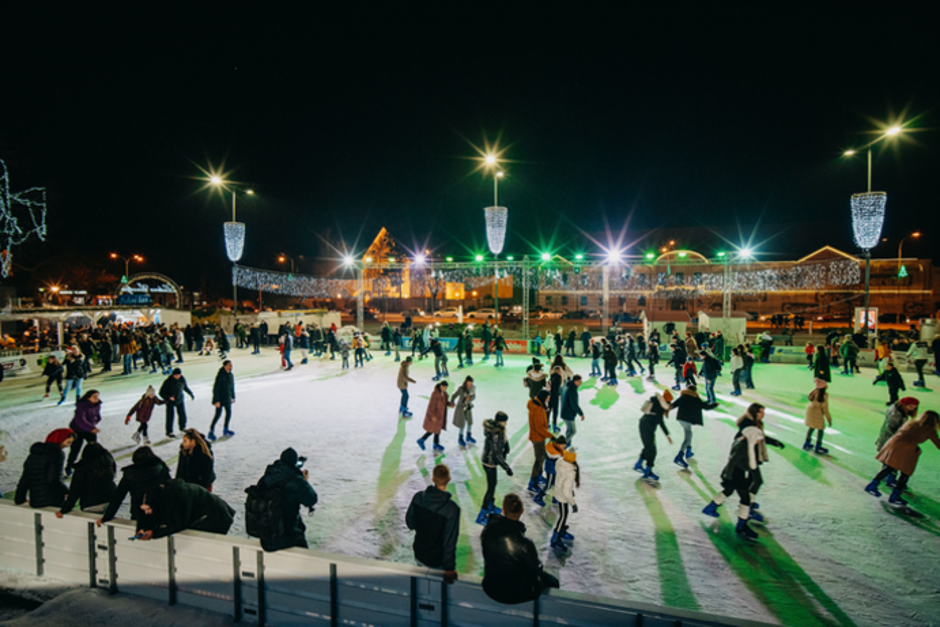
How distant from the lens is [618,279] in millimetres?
37844

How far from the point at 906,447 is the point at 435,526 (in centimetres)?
568

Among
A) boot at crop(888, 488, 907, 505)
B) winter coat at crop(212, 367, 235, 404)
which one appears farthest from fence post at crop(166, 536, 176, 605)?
boot at crop(888, 488, 907, 505)

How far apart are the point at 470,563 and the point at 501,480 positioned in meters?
1.90

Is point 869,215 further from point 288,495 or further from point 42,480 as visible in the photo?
point 42,480

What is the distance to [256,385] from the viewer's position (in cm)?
1234

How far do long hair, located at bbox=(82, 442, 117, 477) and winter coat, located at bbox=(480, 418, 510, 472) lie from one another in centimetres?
355

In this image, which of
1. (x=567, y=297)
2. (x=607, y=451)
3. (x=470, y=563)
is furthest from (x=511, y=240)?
(x=470, y=563)

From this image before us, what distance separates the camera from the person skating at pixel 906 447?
492cm

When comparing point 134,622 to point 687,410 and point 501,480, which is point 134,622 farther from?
point 687,410

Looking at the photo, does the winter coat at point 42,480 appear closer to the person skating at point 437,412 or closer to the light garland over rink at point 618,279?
the person skating at point 437,412

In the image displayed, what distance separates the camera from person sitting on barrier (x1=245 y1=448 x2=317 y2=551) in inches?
123

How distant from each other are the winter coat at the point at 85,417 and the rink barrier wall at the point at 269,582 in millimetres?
2102

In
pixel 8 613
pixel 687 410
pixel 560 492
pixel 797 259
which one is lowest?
pixel 8 613

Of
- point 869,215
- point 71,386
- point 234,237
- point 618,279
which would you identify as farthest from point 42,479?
point 618,279
